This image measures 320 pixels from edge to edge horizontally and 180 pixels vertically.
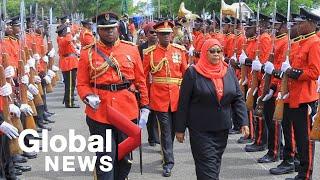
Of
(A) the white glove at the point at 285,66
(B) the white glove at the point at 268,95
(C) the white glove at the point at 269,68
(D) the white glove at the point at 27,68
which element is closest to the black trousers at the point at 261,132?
(B) the white glove at the point at 268,95

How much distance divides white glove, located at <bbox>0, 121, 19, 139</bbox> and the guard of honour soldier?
11 mm

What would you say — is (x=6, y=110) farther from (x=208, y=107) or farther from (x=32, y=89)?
(x=208, y=107)

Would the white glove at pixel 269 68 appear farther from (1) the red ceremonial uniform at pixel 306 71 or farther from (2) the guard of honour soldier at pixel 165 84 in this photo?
(1) the red ceremonial uniform at pixel 306 71

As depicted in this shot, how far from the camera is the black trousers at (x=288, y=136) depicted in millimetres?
7266

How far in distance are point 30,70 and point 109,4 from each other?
477cm

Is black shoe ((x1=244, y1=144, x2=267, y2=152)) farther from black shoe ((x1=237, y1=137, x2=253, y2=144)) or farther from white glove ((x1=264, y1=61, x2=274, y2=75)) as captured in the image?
white glove ((x1=264, y1=61, x2=274, y2=75))

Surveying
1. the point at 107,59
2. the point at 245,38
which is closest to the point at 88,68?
the point at 107,59

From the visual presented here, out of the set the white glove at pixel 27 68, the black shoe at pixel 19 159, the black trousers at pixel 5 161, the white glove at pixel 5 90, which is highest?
the white glove at pixel 5 90

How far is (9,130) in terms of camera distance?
632 centimetres

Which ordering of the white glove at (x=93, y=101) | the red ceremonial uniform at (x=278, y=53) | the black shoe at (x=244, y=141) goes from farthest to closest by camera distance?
the black shoe at (x=244, y=141) < the red ceremonial uniform at (x=278, y=53) < the white glove at (x=93, y=101)

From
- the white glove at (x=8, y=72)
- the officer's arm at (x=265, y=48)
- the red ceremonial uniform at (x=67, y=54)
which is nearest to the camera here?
the white glove at (x=8, y=72)

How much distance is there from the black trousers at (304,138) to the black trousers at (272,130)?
1.06m

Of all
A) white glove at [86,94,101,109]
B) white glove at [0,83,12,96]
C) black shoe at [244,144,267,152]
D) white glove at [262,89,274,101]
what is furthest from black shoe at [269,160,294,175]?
white glove at [0,83,12,96]

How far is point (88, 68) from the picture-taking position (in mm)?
6023
